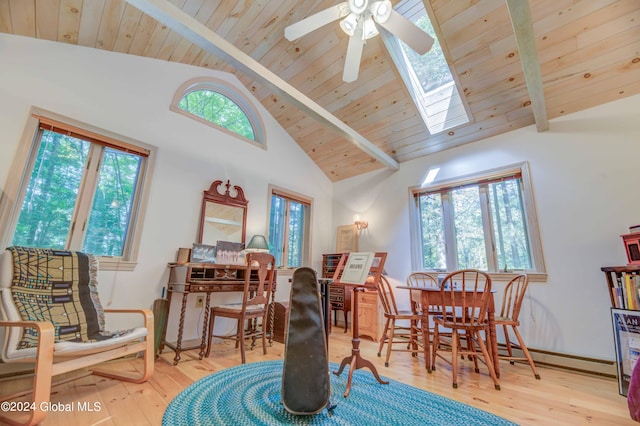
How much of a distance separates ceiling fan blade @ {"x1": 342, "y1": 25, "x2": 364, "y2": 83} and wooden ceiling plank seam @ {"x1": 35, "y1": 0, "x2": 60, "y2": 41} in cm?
239

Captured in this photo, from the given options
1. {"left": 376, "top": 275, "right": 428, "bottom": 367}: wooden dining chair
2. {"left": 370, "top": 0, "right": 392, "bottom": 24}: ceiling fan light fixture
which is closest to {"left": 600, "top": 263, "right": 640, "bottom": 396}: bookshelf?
{"left": 376, "top": 275, "right": 428, "bottom": 367}: wooden dining chair

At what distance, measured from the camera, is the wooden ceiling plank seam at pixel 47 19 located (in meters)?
2.14

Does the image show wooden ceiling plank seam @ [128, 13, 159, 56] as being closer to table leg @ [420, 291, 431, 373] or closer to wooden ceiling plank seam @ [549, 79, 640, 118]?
table leg @ [420, 291, 431, 373]

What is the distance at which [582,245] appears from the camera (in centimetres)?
271

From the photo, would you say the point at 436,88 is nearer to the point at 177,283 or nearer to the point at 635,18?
the point at 635,18

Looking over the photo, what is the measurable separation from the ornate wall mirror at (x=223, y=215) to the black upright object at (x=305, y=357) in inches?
80.8

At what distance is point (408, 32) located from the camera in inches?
78.0

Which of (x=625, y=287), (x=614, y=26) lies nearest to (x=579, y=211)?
(x=625, y=287)

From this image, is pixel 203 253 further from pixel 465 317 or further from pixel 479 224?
pixel 479 224

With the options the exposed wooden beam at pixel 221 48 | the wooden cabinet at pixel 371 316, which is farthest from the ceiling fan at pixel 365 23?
the wooden cabinet at pixel 371 316

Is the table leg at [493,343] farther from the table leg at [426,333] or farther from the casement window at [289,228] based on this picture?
the casement window at [289,228]

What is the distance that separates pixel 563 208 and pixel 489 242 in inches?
31.7

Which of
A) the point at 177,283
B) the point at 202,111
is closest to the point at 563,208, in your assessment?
the point at 177,283

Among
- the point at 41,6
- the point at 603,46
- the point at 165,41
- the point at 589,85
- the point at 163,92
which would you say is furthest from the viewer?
the point at 163,92
